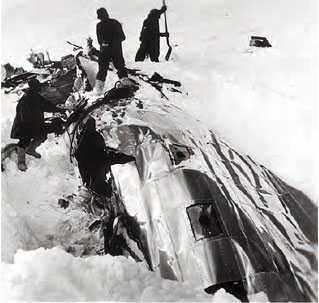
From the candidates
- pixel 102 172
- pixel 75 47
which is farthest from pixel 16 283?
pixel 75 47

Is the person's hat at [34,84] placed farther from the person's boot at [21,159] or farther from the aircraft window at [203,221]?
the aircraft window at [203,221]

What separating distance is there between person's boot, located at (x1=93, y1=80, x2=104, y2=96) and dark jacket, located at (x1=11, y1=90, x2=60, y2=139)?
0.16 meters

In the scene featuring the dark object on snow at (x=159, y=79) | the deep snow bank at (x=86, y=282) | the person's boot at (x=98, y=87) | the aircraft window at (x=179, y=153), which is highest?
the person's boot at (x=98, y=87)

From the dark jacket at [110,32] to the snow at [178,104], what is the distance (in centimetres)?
2

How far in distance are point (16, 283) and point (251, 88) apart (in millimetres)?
1010

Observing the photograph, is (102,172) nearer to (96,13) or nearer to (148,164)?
(148,164)

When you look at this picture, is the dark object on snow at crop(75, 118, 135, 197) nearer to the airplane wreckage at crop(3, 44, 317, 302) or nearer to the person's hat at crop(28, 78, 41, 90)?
the airplane wreckage at crop(3, 44, 317, 302)

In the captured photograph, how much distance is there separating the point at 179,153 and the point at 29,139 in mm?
564

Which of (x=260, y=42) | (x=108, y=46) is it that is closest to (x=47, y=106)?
(x=108, y=46)

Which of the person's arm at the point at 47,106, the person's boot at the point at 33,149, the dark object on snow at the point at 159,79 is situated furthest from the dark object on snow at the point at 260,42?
the person's boot at the point at 33,149

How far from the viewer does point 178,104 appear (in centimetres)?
175

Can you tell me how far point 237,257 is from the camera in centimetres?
155

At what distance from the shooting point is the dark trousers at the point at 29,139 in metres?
1.83

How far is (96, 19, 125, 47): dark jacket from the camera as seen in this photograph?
1.77 meters
